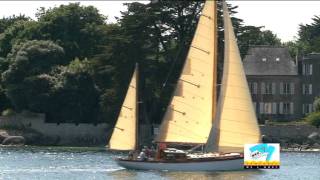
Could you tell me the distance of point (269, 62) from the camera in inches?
4606

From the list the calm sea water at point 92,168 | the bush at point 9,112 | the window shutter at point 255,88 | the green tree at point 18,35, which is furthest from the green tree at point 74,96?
the window shutter at point 255,88

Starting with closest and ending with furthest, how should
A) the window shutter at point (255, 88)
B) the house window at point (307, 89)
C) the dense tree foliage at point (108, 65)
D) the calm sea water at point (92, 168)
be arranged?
the calm sea water at point (92, 168) → the dense tree foliage at point (108, 65) → the window shutter at point (255, 88) → the house window at point (307, 89)

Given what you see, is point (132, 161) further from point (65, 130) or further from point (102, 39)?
point (102, 39)

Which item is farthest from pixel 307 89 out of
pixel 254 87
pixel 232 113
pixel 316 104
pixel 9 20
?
pixel 232 113

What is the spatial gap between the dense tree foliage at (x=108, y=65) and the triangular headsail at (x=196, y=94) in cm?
3345

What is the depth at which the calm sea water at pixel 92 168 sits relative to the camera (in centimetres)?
6356

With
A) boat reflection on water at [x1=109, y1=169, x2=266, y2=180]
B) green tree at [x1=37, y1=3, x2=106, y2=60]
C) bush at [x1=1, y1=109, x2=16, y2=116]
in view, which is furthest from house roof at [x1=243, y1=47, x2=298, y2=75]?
boat reflection on water at [x1=109, y1=169, x2=266, y2=180]

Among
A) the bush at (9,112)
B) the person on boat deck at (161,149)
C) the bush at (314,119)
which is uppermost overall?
the bush at (9,112)

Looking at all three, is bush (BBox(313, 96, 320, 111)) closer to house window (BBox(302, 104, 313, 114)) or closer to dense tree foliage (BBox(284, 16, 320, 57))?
house window (BBox(302, 104, 313, 114))

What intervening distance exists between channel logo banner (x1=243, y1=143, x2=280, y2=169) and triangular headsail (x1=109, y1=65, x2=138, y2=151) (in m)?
7.27

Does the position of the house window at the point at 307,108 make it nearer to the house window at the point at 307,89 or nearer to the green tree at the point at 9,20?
the house window at the point at 307,89

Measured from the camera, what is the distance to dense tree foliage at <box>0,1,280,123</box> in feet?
344

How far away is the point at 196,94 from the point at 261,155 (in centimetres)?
468

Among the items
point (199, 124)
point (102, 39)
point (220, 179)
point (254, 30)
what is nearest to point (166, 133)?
point (199, 124)
